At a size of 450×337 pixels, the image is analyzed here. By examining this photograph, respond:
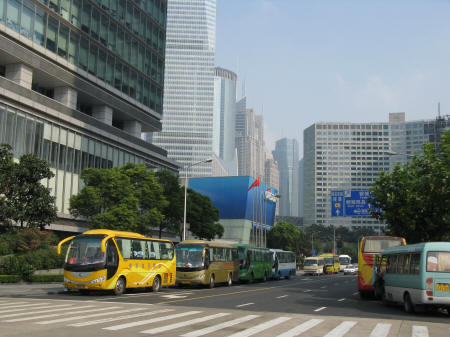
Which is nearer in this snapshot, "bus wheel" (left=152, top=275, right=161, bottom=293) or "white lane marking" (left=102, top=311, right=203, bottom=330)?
"white lane marking" (left=102, top=311, right=203, bottom=330)

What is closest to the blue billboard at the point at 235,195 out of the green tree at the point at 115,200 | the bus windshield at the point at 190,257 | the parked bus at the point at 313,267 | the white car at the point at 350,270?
the white car at the point at 350,270

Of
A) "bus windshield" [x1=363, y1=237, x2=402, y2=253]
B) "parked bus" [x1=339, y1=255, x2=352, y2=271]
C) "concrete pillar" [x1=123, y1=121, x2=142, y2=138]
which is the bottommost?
"parked bus" [x1=339, y1=255, x2=352, y2=271]

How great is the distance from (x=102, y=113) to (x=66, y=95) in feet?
22.8

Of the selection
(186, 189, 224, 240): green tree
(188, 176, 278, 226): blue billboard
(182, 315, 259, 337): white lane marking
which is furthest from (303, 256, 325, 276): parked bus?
(182, 315, 259, 337): white lane marking

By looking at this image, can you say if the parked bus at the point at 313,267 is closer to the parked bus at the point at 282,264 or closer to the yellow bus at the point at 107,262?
the parked bus at the point at 282,264

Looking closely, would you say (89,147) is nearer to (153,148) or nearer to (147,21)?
(153,148)

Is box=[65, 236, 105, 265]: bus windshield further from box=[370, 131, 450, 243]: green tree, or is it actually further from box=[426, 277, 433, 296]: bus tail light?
box=[370, 131, 450, 243]: green tree

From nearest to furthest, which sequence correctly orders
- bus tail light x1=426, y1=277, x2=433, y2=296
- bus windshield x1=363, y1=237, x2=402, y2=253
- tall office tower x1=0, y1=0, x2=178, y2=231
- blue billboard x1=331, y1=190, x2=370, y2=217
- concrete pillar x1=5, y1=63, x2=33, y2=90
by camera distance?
1. bus tail light x1=426, y1=277, x2=433, y2=296
2. bus windshield x1=363, y1=237, x2=402, y2=253
3. tall office tower x1=0, y1=0, x2=178, y2=231
4. concrete pillar x1=5, y1=63, x2=33, y2=90
5. blue billboard x1=331, y1=190, x2=370, y2=217

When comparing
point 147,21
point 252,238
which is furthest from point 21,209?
point 252,238

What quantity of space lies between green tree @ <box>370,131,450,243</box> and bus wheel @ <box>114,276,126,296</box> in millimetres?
17382

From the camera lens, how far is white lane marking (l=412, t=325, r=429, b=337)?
12.6 meters

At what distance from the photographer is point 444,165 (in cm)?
2703

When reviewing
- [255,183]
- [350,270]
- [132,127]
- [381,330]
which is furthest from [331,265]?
[381,330]

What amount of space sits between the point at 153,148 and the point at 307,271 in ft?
87.9
